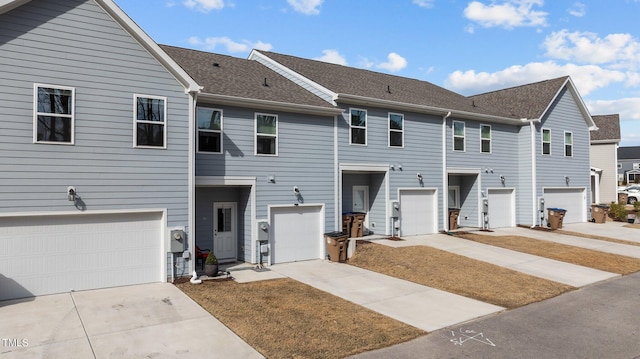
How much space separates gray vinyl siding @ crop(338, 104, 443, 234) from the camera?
16672mm

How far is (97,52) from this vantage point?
10.9 metres

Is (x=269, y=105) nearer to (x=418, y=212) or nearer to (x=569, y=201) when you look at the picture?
(x=418, y=212)

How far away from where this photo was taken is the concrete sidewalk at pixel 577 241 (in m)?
16.9

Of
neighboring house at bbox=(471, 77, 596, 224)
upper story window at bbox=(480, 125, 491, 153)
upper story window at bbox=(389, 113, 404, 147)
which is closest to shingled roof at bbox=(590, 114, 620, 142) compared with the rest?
neighboring house at bbox=(471, 77, 596, 224)

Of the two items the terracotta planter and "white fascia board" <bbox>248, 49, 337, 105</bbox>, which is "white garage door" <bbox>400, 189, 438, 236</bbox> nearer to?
"white fascia board" <bbox>248, 49, 337, 105</bbox>

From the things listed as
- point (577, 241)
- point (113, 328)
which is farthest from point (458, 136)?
point (113, 328)

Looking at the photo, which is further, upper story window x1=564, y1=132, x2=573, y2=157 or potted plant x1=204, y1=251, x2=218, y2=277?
upper story window x1=564, y1=132, x2=573, y2=157

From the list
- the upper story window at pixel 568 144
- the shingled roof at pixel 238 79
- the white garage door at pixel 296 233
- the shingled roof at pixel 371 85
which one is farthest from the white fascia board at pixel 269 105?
the upper story window at pixel 568 144

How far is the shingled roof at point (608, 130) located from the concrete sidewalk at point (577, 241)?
14.2 metres

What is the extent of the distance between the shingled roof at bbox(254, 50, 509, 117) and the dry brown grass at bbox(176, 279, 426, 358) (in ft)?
29.0

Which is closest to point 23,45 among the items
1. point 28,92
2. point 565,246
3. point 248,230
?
point 28,92

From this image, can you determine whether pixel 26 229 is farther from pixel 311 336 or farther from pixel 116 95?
pixel 311 336

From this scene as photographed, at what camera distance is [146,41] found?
11.3 meters

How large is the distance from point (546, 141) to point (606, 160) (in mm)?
14960
